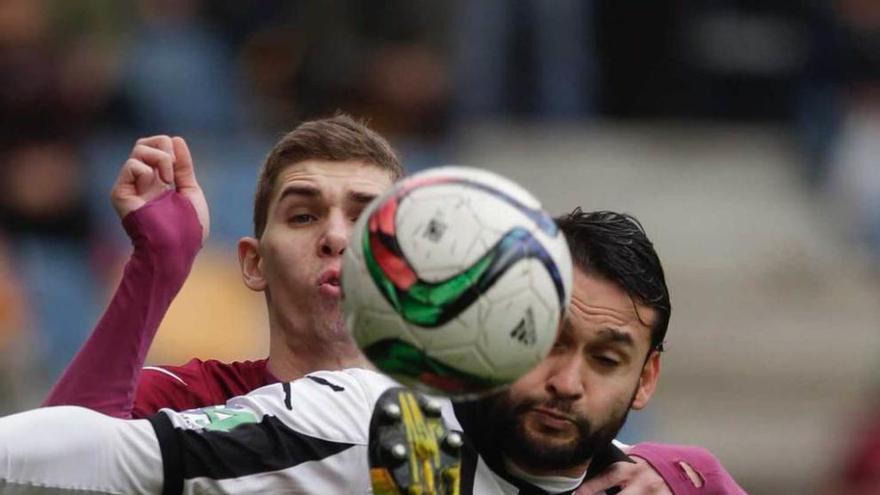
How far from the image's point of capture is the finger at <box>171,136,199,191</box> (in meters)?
5.75

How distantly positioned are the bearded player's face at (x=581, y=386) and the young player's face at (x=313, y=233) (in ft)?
2.90

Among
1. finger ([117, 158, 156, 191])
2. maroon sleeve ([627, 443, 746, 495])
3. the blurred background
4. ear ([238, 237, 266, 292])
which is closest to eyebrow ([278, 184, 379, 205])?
ear ([238, 237, 266, 292])

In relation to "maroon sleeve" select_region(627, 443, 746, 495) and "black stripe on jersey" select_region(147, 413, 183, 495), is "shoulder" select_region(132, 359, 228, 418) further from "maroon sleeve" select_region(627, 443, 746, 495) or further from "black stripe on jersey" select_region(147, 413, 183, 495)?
"maroon sleeve" select_region(627, 443, 746, 495)

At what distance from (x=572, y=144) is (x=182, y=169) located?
9.15m

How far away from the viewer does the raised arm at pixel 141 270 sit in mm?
5391

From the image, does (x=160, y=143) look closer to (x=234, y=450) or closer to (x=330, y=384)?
(x=330, y=384)

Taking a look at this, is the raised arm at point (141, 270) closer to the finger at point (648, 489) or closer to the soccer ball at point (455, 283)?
the soccer ball at point (455, 283)

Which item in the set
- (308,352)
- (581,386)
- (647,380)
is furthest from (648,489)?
(308,352)

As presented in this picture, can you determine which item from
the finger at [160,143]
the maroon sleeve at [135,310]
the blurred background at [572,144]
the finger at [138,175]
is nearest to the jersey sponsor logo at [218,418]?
the maroon sleeve at [135,310]

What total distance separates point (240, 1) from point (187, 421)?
31.8 ft

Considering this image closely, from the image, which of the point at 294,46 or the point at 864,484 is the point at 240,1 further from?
the point at 864,484

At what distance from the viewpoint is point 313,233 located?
6.41 m

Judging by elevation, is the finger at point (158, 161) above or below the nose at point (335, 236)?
above

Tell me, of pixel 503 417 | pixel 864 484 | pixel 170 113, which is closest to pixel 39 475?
pixel 503 417
